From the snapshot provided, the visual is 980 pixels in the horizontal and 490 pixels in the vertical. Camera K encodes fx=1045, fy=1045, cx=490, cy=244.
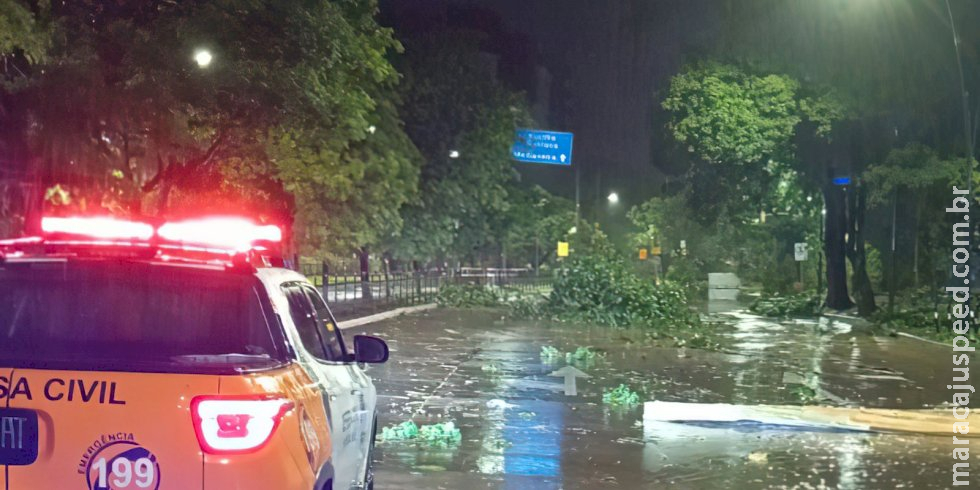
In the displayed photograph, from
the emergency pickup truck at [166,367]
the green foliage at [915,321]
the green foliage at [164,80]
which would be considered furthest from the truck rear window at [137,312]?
the green foliage at [915,321]

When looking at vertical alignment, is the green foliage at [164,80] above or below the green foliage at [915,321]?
above

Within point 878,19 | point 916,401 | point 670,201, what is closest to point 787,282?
point 670,201

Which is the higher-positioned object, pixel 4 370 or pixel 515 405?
pixel 4 370

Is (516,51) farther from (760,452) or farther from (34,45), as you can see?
(760,452)

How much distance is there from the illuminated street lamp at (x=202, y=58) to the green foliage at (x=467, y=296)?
21.9 metres

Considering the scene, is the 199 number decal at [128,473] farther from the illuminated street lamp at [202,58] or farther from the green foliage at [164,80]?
the illuminated street lamp at [202,58]

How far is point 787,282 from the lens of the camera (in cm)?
5241

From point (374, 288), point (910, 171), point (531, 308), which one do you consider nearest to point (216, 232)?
point (531, 308)

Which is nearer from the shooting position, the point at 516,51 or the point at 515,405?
the point at 515,405

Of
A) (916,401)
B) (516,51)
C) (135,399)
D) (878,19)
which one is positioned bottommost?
(916,401)

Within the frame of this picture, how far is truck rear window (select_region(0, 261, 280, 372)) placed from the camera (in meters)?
4.52

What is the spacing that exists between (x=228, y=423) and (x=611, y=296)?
2624 cm

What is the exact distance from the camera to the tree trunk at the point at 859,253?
3525 centimetres

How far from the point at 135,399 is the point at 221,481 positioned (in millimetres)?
450
